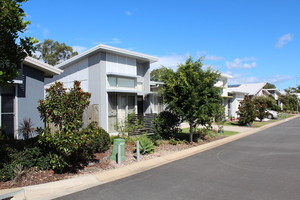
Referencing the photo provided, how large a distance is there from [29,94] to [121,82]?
626cm

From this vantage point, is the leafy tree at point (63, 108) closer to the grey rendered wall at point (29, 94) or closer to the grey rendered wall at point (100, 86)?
the grey rendered wall at point (29, 94)

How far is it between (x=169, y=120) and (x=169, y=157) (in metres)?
3.42

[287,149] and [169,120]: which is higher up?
[169,120]

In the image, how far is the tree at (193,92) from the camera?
1077 centimetres

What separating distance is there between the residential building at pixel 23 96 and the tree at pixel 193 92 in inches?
229

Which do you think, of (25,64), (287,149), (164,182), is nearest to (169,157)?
(164,182)

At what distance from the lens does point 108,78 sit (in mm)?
A: 14391

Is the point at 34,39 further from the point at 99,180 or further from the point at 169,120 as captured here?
the point at 169,120

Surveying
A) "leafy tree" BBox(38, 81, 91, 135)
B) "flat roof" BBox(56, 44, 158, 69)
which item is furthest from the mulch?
"flat roof" BBox(56, 44, 158, 69)

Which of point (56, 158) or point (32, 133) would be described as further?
point (32, 133)

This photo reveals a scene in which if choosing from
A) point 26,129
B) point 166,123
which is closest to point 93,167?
point 26,129

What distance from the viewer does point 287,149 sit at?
1038cm

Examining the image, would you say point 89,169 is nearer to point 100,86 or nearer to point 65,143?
Result: point 65,143

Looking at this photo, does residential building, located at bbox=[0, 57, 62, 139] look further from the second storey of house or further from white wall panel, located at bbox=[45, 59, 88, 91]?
white wall panel, located at bbox=[45, 59, 88, 91]
